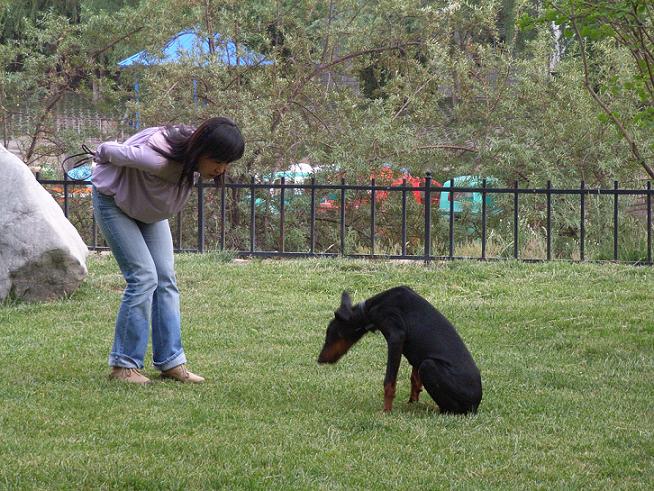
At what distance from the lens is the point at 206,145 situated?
5.34 m

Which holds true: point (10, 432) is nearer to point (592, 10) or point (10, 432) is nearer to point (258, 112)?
point (592, 10)

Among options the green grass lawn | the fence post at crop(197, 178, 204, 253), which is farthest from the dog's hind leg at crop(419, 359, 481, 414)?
the fence post at crop(197, 178, 204, 253)

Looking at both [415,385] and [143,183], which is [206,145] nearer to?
[143,183]

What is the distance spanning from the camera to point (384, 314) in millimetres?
5336

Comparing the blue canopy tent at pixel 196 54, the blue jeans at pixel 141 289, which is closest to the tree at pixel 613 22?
the blue jeans at pixel 141 289

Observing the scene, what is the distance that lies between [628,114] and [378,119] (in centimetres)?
372

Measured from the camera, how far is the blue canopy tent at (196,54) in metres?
13.7

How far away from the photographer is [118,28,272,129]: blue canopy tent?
1373 centimetres

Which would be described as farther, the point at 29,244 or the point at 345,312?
the point at 29,244

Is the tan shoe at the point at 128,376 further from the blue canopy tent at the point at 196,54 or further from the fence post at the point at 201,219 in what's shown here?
the blue canopy tent at the point at 196,54

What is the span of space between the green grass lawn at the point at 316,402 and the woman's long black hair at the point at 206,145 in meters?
1.38

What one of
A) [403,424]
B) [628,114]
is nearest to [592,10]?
[403,424]

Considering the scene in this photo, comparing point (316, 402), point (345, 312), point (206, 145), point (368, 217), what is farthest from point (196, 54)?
point (316, 402)

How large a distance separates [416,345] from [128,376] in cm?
182
